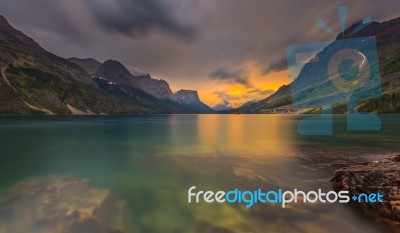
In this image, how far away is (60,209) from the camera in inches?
656

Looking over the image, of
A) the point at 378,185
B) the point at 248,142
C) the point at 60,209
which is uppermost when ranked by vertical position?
the point at 378,185

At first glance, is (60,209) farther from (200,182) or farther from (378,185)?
(378,185)

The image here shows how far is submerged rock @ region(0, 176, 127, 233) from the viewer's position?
555 inches

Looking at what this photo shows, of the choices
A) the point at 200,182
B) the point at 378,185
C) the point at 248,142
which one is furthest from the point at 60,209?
the point at 248,142

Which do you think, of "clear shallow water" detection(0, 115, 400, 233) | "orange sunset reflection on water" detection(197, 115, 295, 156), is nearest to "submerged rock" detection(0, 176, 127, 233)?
"clear shallow water" detection(0, 115, 400, 233)

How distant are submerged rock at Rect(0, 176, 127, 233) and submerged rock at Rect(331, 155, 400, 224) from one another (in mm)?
16293

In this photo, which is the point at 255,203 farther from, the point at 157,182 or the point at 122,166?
the point at 122,166

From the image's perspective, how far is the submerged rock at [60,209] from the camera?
14109mm

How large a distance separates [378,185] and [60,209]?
22.6 m

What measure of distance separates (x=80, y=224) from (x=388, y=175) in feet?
69.2

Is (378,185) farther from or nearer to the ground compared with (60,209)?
farther from the ground

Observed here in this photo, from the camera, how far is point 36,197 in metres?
19.4

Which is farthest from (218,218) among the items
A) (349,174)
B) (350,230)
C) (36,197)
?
(36,197)

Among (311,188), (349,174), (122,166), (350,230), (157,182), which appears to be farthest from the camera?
(122,166)
